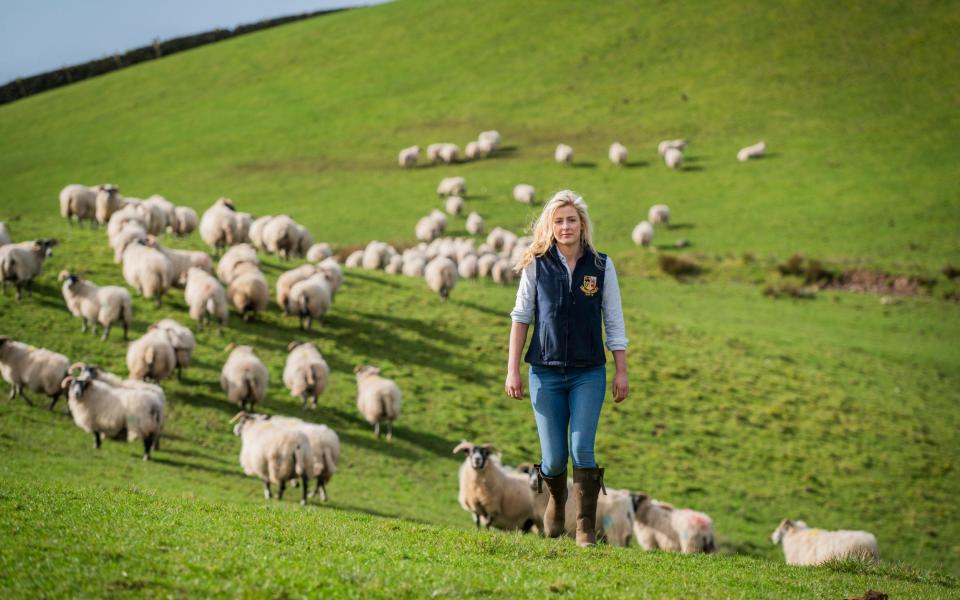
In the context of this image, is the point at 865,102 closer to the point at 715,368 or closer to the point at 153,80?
the point at 715,368

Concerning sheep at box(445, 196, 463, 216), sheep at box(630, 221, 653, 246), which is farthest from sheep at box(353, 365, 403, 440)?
sheep at box(445, 196, 463, 216)

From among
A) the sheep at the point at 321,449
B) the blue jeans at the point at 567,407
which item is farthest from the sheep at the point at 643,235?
the blue jeans at the point at 567,407

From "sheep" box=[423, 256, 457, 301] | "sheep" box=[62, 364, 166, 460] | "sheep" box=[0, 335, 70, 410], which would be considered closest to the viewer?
"sheep" box=[62, 364, 166, 460]

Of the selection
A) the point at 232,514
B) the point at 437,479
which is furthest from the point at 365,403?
the point at 232,514

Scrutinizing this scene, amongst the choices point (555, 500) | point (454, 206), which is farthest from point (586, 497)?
point (454, 206)

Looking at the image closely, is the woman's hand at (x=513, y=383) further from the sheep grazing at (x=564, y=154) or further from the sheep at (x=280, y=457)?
the sheep grazing at (x=564, y=154)

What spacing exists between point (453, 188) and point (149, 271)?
32064mm

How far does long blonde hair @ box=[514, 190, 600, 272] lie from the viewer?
7.57m

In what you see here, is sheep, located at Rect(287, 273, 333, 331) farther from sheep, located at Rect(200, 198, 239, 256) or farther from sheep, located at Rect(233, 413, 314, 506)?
sheep, located at Rect(233, 413, 314, 506)

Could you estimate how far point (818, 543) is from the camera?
14.8 meters

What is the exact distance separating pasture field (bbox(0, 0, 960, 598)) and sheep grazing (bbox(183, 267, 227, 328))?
0.54 m

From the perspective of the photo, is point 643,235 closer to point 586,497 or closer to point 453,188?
point 453,188

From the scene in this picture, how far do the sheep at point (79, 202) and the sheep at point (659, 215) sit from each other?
29339 millimetres

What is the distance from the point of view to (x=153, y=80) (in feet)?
263
